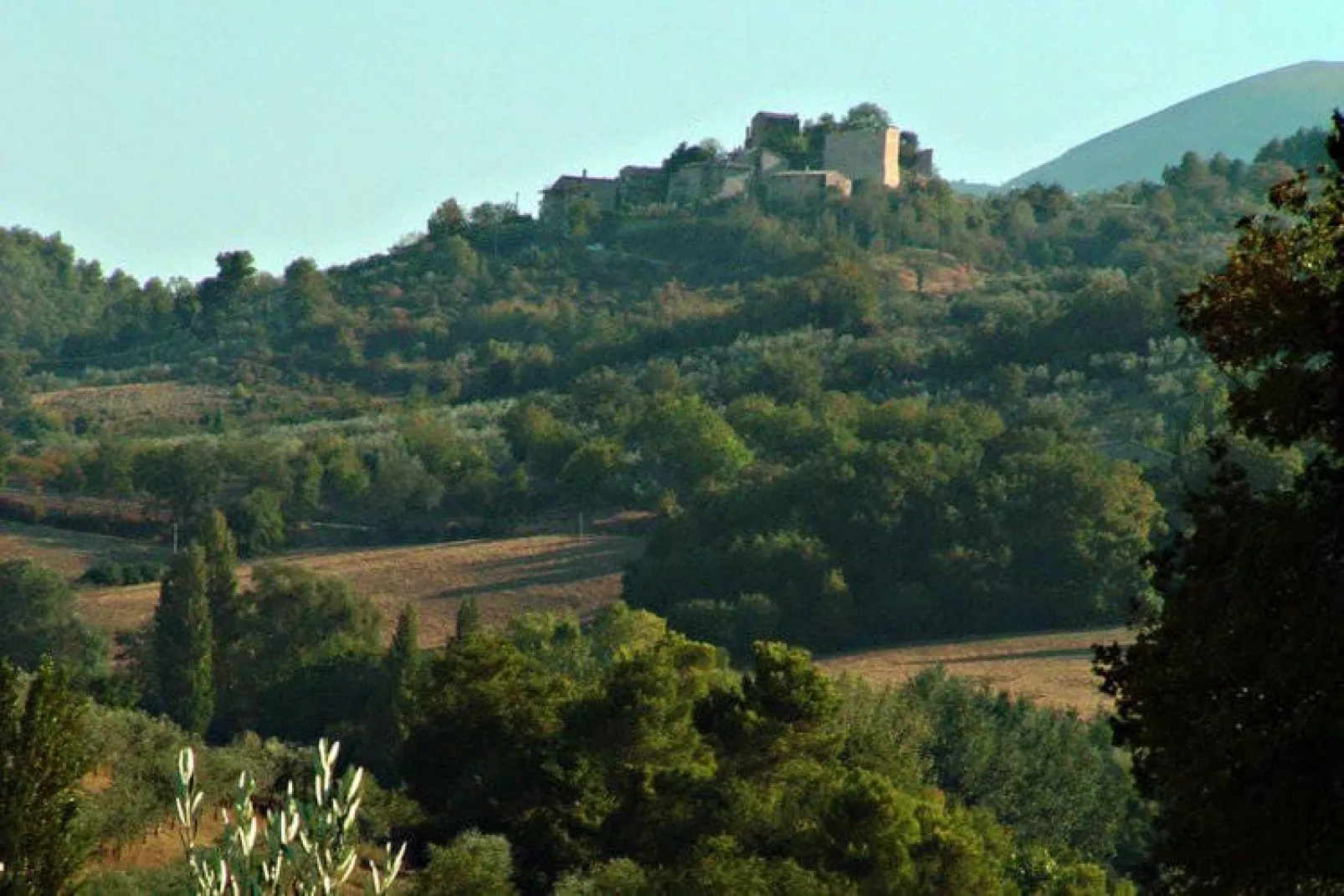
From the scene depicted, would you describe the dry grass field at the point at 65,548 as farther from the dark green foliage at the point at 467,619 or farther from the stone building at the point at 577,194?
the stone building at the point at 577,194

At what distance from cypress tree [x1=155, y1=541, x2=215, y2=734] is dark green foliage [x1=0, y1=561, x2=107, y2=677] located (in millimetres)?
2147

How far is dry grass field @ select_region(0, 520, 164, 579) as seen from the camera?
64.2m

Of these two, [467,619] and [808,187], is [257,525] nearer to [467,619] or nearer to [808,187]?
[467,619]

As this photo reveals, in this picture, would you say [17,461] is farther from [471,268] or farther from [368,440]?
[471,268]

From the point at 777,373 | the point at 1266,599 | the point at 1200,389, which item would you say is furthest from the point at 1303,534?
the point at 777,373

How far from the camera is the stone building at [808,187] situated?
120500mm

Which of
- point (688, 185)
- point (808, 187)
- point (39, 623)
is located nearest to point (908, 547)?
point (39, 623)

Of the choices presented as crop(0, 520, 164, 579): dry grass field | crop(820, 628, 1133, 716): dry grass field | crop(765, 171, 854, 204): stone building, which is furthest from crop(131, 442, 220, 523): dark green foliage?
crop(765, 171, 854, 204): stone building

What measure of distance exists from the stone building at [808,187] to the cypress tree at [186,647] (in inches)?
2809

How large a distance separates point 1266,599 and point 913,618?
4948 cm

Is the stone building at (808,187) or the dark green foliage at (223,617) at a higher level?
the stone building at (808,187)

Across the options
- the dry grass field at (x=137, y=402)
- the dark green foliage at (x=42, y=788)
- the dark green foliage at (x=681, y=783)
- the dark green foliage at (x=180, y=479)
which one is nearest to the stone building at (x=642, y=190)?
the dry grass field at (x=137, y=402)

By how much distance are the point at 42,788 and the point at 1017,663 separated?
3794 cm

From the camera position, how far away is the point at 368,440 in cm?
8288
